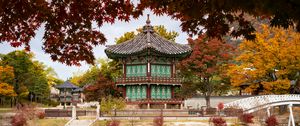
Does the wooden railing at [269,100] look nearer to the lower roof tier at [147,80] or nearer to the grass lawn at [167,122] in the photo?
the grass lawn at [167,122]

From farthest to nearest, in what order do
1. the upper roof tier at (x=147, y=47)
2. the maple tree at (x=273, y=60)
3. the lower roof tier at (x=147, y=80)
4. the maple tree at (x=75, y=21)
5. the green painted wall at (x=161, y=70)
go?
the green painted wall at (x=161, y=70), the upper roof tier at (x=147, y=47), the lower roof tier at (x=147, y=80), the maple tree at (x=273, y=60), the maple tree at (x=75, y=21)

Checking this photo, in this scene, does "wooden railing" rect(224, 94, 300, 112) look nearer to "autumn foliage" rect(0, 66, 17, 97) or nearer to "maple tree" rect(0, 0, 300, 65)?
"maple tree" rect(0, 0, 300, 65)

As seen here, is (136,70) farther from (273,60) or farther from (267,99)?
(267,99)

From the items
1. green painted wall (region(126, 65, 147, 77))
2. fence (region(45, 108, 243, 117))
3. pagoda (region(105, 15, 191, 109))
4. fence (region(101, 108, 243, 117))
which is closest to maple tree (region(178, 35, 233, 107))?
pagoda (region(105, 15, 191, 109))

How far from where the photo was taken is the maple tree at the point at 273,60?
97.8ft

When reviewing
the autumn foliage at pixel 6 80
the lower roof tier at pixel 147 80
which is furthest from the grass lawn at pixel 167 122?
the autumn foliage at pixel 6 80

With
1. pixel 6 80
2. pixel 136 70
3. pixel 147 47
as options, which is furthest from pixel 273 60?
pixel 6 80

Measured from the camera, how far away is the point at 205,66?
3872cm

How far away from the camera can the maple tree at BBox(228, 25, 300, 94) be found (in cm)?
2980

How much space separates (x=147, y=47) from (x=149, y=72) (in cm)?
Result: 249

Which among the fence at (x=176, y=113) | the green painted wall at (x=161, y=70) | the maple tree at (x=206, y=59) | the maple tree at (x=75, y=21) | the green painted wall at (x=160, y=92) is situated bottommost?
the fence at (x=176, y=113)

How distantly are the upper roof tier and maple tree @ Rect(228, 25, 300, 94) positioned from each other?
6306 mm

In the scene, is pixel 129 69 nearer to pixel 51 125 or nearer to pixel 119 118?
pixel 119 118

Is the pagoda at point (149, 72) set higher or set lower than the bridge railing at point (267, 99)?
higher
